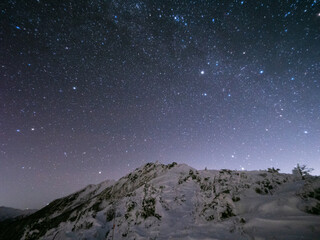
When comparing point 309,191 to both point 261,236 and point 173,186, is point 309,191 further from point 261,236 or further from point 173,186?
point 173,186

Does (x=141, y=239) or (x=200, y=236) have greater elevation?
(x=200, y=236)

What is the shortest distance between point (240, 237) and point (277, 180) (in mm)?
6236

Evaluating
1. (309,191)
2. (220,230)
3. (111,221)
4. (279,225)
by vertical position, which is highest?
(309,191)

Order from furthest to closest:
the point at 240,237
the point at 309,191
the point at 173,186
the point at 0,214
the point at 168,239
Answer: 1. the point at 0,214
2. the point at 173,186
3. the point at 168,239
4. the point at 309,191
5. the point at 240,237

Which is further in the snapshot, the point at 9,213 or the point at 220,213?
the point at 9,213

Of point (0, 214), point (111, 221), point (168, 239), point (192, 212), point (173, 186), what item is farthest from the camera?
point (0, 214)

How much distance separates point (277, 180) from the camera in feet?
29.0

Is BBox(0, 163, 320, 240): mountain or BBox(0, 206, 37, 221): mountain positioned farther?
BBox(0, 206, 37, 221): mountain

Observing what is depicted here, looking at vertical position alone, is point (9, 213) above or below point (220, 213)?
below

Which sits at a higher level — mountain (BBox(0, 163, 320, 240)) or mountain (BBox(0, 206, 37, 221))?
mountain (BBox(0, 163, 320, 240))

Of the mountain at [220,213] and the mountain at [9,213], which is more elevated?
the mountain at [220,213]

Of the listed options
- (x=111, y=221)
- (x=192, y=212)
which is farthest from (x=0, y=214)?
(x=192, y=212)

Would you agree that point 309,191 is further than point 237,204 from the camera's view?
No

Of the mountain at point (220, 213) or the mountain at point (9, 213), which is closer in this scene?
the mountain at point (220, 213)
